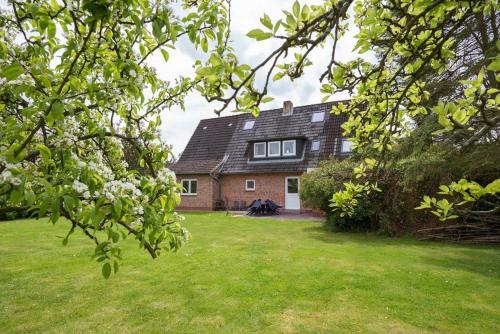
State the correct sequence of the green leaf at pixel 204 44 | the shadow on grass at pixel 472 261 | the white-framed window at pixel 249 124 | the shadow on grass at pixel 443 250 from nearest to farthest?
the green leaf at pixel 204 44
the shadow on grass at pixel 472 261
the shadow on grass at pixel 443 250
the white-framed window at pixel 249 124

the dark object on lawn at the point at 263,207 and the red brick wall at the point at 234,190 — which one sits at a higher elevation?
the red brick wall at the point at 234,190

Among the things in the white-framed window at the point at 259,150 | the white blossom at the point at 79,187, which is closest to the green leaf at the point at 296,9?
the white blossom at the point at 79,187

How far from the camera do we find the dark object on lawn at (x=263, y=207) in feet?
65.8

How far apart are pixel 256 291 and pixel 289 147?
1722 cm

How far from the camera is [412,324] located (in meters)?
4.44

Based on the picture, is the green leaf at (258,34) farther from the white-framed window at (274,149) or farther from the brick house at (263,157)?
the white-framed window at (274,149)

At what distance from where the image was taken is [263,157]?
2298 cm

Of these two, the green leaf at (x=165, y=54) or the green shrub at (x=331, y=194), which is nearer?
the green leaf at (x=165, y=54)

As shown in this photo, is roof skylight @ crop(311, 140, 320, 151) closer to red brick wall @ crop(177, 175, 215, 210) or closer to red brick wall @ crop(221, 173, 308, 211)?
red brick wall @ crop(221, 173, 308, 211)

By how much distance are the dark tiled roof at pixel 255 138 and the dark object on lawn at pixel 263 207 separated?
239 cm

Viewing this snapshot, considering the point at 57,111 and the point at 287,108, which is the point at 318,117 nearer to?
the point at 287,108

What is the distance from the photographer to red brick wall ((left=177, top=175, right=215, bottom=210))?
A: 23.7 m

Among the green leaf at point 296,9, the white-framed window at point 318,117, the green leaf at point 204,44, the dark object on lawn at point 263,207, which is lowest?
the dark object on lawn at point 263,207

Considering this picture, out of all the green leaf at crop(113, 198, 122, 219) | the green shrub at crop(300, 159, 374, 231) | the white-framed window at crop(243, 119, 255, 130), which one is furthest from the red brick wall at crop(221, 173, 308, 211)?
the green leaf at crop(113, 198, 122, 219)
